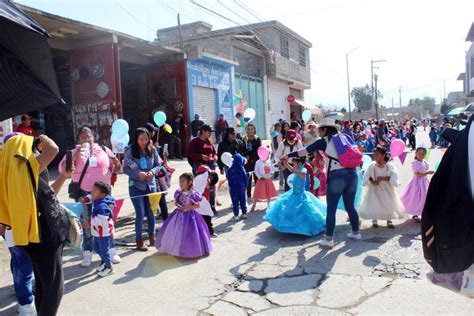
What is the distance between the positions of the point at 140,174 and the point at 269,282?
2.34 m

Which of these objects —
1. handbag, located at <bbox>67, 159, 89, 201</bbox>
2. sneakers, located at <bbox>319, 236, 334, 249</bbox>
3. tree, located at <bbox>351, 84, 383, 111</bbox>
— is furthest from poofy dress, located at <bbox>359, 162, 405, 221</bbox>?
tree, located at <bbox>351, 84, 383, 111</bbox>

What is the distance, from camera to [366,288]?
4254 millimetres

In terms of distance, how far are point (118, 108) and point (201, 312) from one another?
11180 mm

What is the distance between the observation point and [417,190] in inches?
271

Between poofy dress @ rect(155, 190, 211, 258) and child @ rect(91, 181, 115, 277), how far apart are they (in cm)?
76

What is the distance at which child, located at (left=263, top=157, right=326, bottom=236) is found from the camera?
6.22 meters

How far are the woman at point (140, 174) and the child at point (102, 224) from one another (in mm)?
692

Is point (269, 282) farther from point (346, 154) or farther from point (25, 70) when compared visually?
point (25, 70)

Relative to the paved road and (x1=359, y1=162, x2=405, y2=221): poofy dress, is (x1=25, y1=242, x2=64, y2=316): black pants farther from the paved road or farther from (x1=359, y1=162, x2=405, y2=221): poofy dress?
(x1=359, y1=162, x2=405, y2=221): poofy dress

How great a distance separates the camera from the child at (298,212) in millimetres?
6223

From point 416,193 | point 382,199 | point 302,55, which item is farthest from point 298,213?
point 302,55

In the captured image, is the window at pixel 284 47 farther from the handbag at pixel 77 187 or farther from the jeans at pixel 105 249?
the jeans at pixel 105 249

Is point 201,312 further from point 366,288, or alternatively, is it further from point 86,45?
point 86,45

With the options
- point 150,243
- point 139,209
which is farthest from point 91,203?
point 150,243
